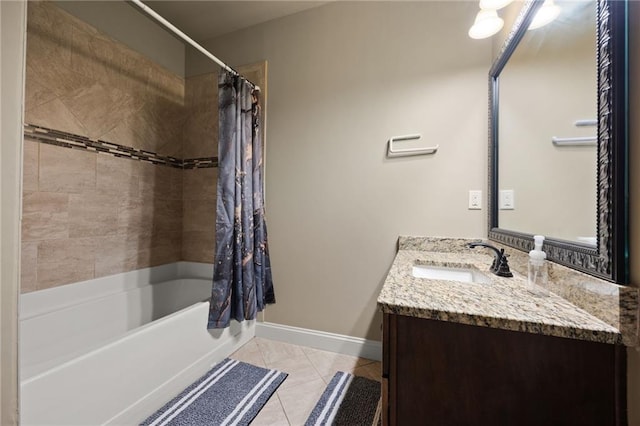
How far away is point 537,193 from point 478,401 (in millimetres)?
818

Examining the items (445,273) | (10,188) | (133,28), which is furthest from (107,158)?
(445,273)

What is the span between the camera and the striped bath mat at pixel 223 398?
120 centimetres

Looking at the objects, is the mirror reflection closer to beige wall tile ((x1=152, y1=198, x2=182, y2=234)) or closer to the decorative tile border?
the decorative tile border

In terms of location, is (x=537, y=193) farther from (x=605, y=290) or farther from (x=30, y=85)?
(x=30, y=85)

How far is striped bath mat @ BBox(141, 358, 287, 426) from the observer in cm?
120

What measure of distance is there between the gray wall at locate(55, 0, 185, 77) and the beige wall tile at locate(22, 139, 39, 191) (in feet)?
2.93

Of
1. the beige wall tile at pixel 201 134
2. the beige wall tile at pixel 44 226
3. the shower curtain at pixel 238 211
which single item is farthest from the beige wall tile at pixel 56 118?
the shower curtain at pixel 238 211

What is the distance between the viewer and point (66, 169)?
5.11 feet

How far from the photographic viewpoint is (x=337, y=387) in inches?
57.0

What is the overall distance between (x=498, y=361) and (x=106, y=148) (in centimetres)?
241

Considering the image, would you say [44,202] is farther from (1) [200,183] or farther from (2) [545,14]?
(2) [545,14]

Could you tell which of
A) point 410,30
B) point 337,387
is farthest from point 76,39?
point 337,387

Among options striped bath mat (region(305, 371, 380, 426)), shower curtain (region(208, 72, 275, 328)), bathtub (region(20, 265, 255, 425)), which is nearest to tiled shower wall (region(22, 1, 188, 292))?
bathtub (region(20, 265, 255, 425))

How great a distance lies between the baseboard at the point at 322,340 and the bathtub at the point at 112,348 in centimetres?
15
